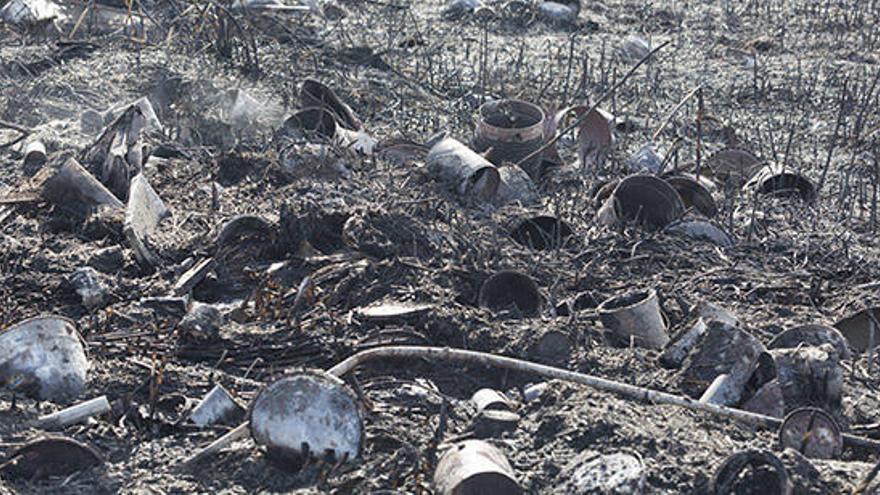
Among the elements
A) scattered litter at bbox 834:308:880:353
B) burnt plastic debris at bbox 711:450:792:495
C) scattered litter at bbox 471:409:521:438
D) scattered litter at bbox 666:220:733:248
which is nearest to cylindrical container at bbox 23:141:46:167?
scattered litter at bbox 666:220:733:248

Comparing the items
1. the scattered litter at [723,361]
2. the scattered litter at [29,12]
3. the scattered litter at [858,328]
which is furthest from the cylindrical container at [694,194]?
the scattered litter at [29,12]

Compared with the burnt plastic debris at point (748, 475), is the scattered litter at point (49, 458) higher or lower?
lower

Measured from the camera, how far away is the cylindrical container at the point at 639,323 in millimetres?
4645

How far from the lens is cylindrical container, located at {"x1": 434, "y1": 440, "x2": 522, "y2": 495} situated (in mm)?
3375

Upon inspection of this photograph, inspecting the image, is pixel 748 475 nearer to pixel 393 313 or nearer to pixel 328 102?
pixel 393 313

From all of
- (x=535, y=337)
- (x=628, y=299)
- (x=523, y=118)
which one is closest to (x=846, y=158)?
(x=523, y=118)

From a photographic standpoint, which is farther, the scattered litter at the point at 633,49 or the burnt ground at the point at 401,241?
the scattered litter at the point at 633,49

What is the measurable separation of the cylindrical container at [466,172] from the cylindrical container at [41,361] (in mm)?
2478

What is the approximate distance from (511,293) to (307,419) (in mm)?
1508

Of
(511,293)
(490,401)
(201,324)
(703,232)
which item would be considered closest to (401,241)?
(511,293)

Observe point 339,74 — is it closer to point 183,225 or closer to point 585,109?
point 585,109

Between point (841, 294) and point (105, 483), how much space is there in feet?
11.1

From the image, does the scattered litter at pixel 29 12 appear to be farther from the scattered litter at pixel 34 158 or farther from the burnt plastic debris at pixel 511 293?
the burnt plastic debris at pixel 511 293

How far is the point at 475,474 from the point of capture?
338cm
